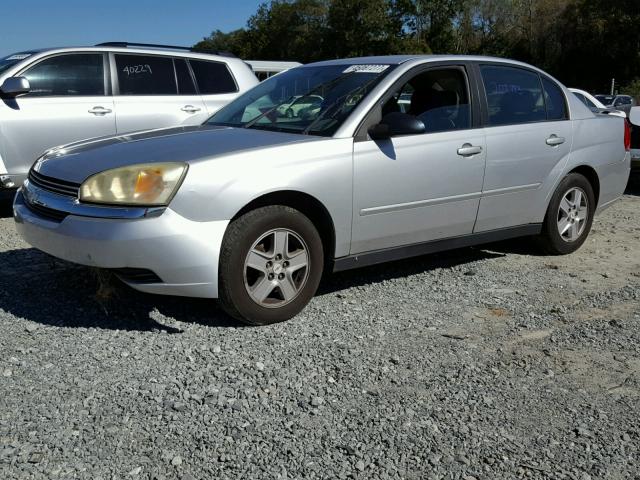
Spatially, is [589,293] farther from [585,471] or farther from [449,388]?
[585,471]

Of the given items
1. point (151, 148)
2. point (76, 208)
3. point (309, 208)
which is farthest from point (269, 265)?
point (76, 208)

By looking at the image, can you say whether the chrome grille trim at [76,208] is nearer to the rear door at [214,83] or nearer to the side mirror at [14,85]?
the side mirror at [14,85]

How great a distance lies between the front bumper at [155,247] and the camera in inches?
151

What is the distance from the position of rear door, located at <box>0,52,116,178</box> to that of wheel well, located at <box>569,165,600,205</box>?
4.71m

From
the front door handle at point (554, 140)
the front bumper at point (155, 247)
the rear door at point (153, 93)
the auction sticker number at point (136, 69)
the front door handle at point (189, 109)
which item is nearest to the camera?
the front bumper at point (155, 247)

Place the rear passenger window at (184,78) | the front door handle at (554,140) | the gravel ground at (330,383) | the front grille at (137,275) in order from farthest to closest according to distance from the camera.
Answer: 1. the rear passenger window at (184,78)
2. the front door handle at (554,140)
3. the front grille at (137,275)
4. the gravel ground at (330,383)

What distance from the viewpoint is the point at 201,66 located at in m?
8.61

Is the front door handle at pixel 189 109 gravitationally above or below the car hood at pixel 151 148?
below

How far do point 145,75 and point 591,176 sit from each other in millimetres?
4850

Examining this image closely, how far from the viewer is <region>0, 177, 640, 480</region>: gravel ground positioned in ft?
9.30

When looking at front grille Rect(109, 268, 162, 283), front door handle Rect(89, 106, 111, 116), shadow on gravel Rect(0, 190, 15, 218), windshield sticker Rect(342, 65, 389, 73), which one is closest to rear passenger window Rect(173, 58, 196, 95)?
front door handle Rect(89, 106, 111, 116)

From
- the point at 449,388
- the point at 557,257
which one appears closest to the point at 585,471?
the point at 449,388

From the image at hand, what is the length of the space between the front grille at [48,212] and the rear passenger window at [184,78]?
427 centimetres

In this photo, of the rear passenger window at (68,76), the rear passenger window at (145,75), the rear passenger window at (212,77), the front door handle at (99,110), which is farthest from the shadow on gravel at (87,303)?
the rear passenger window at (212,77)
